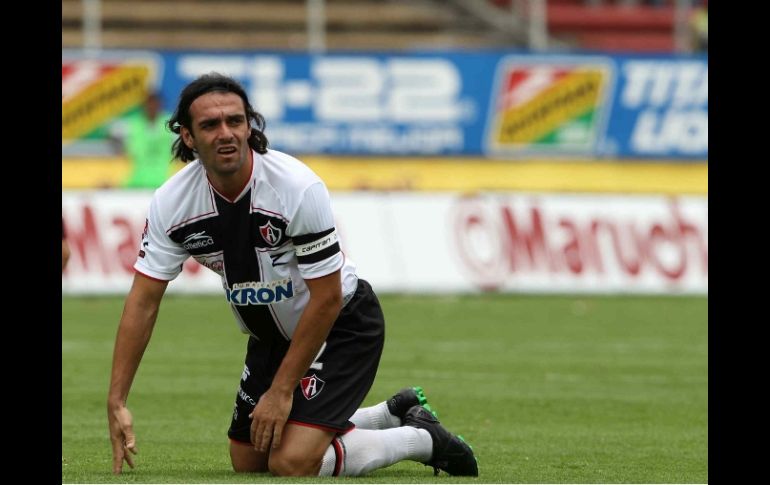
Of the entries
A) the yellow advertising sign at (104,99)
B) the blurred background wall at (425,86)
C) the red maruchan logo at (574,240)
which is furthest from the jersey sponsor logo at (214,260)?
the yellow advertising sign at (104,99)

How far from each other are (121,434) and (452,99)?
19.7 m

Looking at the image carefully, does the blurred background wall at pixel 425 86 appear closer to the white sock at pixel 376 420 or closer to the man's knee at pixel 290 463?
the white sock at pixel 376 420

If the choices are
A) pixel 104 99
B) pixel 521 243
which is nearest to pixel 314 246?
pixel 521 243

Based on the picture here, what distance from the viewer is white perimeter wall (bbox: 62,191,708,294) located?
22062mm

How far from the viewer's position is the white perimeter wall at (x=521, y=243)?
22.1 metres

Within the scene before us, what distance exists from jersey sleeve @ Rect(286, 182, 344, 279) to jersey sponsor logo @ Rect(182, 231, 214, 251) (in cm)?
44

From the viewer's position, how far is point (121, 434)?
756cm

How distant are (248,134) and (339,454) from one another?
5.35 feet

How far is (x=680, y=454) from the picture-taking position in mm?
9164

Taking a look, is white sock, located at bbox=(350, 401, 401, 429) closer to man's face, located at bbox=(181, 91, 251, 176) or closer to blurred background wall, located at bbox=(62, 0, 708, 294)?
man's face, located at bbox=(181, 91, 251, 176)

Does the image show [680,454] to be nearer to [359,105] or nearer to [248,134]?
[248,134]

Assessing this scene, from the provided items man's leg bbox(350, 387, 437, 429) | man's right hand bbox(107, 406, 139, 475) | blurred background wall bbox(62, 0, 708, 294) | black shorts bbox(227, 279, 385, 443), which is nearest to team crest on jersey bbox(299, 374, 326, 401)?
black shorts bbox(227, 279, 385, 443)

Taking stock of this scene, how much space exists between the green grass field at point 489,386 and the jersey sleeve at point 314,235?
0.99 m

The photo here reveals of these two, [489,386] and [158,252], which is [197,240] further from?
[489,386]
